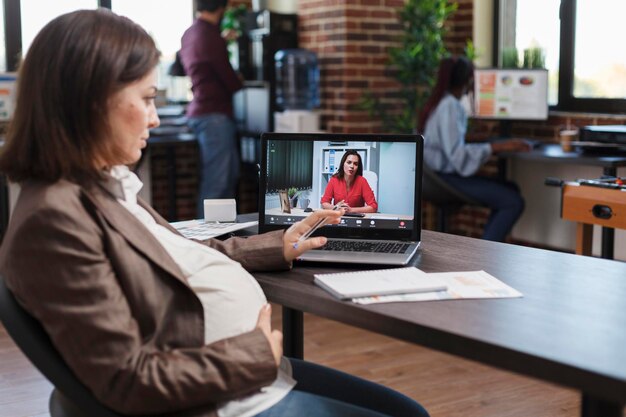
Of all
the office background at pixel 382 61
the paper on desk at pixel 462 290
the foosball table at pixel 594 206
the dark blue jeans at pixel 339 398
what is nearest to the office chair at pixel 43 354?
the dark blue jeans at pixel 339 398

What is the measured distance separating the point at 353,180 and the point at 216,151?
327 cm

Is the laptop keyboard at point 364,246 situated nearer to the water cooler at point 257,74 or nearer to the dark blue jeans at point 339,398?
the dark blue jeans at point 339,398

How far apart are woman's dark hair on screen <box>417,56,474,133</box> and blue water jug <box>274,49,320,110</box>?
946 millimetres

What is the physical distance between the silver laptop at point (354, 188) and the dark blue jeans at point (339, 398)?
36 centimetres

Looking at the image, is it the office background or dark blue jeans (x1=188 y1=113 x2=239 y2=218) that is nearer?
the office background

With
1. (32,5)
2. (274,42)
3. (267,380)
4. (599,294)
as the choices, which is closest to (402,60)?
(274,42)

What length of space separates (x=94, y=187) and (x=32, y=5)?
14.6ft

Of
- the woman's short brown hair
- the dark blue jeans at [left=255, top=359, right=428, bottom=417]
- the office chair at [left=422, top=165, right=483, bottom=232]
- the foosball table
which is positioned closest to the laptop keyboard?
the dark blue jeans at [left=255, top=359, right=428, bottom=417]

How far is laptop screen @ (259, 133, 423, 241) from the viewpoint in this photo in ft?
6.44

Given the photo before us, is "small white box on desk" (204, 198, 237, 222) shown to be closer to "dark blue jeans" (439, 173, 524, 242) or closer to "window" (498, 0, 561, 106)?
"dark blue jeans" (439, 173, 524, 242)

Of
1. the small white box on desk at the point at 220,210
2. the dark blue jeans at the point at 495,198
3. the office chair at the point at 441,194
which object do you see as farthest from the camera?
the dark blue jeans at the point at 495,198

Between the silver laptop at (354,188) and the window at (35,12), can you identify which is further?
the window at (35,12)

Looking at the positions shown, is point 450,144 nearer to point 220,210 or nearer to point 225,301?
point 220,210

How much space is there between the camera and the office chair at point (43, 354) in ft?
3.88
